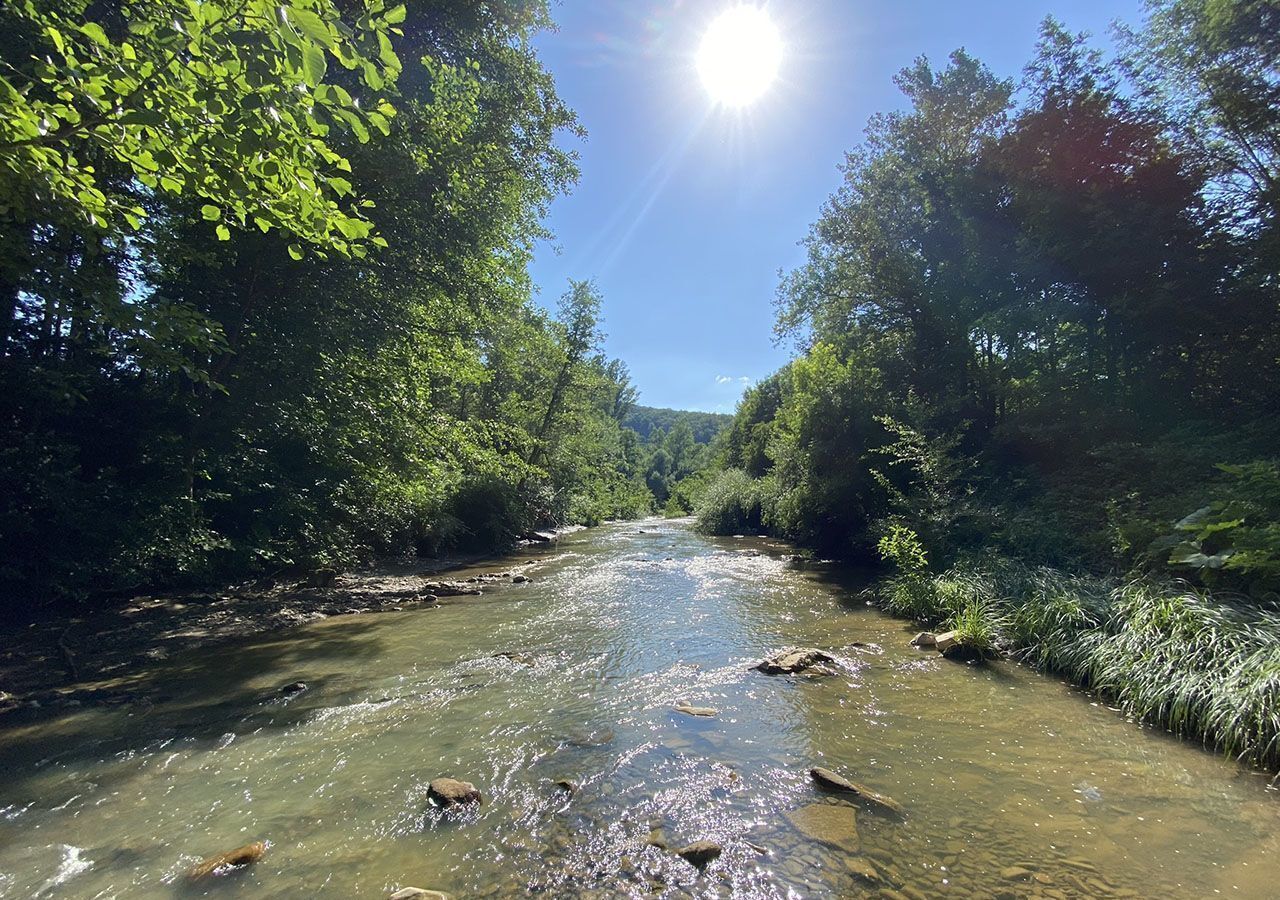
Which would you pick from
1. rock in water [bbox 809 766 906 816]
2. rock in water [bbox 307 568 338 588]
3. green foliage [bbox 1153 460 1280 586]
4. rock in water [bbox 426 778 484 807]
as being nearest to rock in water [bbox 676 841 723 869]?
rock in water [bbox 809 766 906 816]

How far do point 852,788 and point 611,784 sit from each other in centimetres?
216

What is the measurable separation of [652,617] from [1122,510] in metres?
9.73

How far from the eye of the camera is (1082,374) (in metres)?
16.6

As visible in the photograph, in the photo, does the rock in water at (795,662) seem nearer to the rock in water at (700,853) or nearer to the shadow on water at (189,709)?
the rock in water at (700,853)

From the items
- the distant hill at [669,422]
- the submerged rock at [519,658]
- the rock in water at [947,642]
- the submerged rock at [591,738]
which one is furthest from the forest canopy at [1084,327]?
the distant hill at [669,422]

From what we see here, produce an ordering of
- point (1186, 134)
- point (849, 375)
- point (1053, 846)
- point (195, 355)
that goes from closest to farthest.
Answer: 1. point (1053, 846)
2. point (195, 355)
3. point (1186, 134)
4. point (849, 375)

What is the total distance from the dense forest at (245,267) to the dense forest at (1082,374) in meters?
9.93

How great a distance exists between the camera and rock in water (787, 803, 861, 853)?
413cm

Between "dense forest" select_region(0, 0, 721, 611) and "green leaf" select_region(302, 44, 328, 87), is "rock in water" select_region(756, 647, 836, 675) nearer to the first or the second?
"dense forest" select_region(0, 0, 721, 611)

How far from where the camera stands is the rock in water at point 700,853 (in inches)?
154

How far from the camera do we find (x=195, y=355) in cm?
1073

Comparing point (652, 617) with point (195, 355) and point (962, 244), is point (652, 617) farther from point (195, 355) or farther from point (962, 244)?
point (962, 244)

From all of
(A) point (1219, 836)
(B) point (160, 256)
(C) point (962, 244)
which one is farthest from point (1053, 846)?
(C) point (962, 244)

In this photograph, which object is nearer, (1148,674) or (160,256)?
(1148,674)
